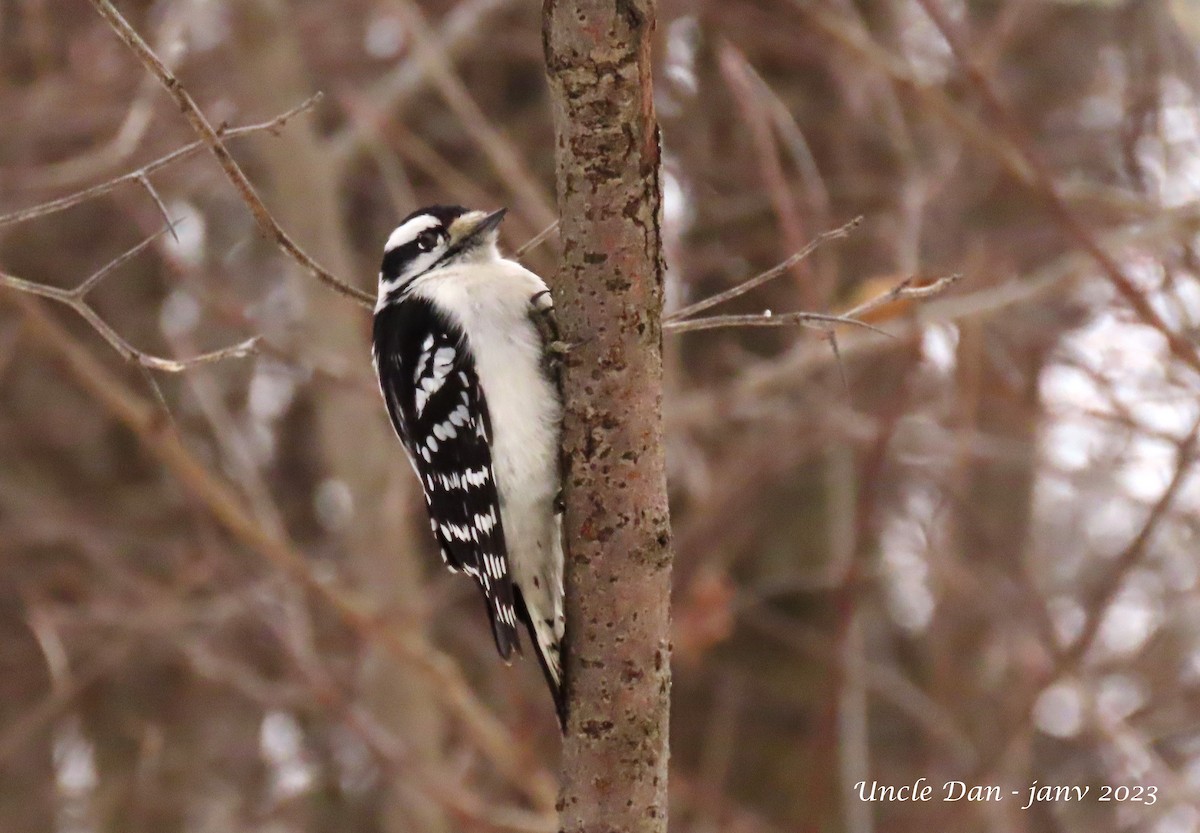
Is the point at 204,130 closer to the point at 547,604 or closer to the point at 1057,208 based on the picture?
Answer: the point at 547,604

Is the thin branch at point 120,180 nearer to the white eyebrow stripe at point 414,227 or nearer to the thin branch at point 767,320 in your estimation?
the thin branch at point 767,320

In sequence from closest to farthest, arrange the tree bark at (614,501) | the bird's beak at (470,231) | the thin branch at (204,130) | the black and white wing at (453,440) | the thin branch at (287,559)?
the thin branch at (204,130), the tree bark at (614,501), the black and white wing at (453,440), the bird's beak at (470,231), the thin branch at (287,559)

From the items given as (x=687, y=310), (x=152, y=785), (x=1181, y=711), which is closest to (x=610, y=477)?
(x=687, y=310)

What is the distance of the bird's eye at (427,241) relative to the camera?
4488mm

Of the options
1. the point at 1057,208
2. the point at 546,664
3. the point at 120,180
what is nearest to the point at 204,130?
the point at 120,180

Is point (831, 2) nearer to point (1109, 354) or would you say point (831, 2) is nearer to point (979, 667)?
point (1109, 354)

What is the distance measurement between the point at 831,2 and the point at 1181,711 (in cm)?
425

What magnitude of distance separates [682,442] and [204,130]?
466 cm

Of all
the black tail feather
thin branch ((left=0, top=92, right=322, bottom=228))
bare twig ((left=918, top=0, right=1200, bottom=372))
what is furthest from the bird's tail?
bare twig ((left=918, top=0, right=1200, bottom=372))

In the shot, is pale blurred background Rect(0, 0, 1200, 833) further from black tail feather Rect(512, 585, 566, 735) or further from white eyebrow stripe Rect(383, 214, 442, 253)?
black tail feather Rect(512, 585, 566, 735)

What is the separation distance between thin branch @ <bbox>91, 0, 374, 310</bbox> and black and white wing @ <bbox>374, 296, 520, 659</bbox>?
840 mm

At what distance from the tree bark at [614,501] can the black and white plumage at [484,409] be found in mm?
358

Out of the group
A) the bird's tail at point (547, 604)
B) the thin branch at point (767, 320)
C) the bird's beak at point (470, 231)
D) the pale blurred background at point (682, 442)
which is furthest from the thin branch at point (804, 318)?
the pale blurred background at point (682, 442)

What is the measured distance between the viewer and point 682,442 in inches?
284
